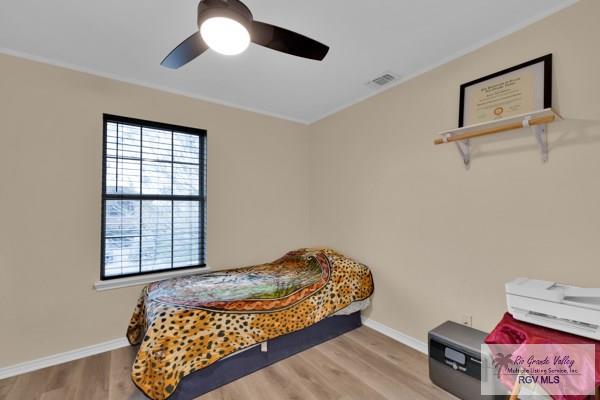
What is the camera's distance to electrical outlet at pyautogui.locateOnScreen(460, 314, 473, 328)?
216cm

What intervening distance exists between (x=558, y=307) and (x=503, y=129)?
113 cm

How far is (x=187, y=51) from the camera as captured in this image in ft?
5.29

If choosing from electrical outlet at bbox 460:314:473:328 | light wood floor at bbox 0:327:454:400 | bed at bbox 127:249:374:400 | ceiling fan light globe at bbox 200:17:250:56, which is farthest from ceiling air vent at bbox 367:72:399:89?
light wood floor at bbox 0:327:454:400

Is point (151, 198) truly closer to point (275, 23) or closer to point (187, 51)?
point (187, 51)

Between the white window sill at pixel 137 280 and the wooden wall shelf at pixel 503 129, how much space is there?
8.88 feet

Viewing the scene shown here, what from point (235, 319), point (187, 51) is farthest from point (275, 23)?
point (235, 319)

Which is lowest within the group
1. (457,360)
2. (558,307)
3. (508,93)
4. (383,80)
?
(457,360)

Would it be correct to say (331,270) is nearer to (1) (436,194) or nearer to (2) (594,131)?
(1) (436,194)

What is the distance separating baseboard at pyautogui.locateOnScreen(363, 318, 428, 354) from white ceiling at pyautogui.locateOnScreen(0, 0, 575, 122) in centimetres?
249

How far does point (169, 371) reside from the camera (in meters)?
1.70

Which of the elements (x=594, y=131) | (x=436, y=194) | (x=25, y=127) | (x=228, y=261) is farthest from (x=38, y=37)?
(x=594, y=131)

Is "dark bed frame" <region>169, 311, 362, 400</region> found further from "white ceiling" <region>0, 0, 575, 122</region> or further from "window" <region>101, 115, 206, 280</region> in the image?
"white ceiling" <region>0, 0, 575, 122</region>

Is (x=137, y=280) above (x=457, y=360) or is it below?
above

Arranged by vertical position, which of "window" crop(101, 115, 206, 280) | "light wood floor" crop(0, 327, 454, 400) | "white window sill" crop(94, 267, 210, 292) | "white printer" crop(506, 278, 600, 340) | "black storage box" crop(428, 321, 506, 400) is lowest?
"light wood floor" crop(0, 327, 454, 400)
